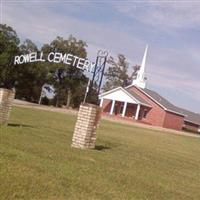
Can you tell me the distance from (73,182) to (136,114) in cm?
6546

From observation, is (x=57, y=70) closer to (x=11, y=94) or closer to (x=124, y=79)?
(x=124, y=79)

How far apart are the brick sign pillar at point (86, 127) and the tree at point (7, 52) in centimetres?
5716

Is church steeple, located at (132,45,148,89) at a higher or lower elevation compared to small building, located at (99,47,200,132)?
higher

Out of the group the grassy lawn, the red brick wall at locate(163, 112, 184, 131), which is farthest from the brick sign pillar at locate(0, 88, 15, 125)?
the red brick wall at locate(163, 112, 184, 131)

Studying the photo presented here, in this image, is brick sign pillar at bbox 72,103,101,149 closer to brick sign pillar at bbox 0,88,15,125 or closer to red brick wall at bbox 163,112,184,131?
brick sign pillar at bbox 0,88,15,125

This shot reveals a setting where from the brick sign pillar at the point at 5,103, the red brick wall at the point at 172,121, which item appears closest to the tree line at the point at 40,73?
the red brick wall at the point at 172,121

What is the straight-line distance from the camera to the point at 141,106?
249 ft

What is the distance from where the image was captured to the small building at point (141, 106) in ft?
244

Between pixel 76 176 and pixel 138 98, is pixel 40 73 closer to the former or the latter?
pixel 138 98

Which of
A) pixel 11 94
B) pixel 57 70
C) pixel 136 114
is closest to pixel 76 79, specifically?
pixel 57 70

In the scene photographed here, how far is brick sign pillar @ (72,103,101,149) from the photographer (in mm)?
15727

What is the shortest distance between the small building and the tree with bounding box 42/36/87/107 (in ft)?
37.8

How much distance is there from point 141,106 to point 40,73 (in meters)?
18.3

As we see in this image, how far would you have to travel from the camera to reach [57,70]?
3420 inches
